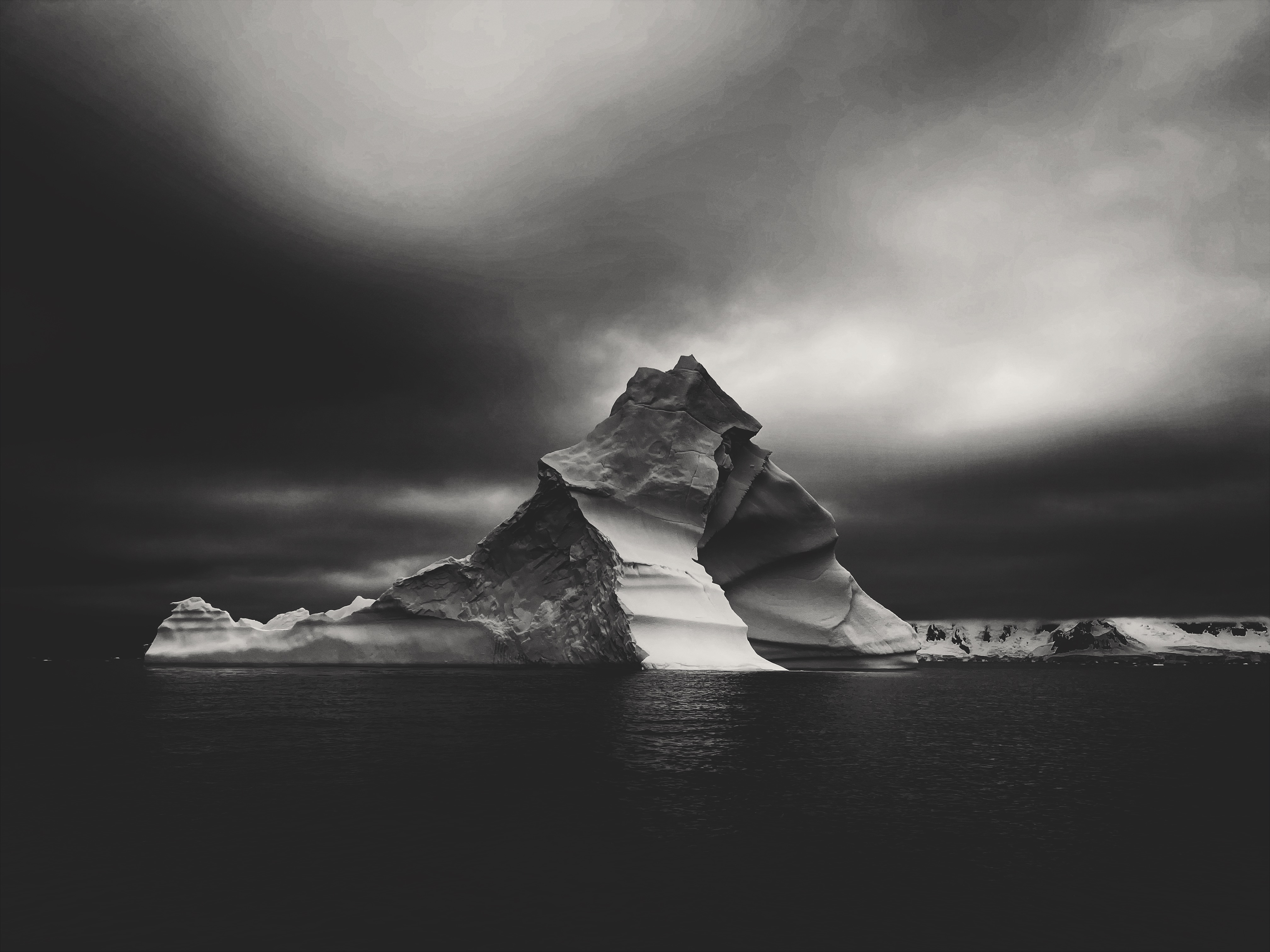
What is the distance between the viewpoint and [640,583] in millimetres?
28125

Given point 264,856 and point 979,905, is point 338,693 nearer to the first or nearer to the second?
point 264,856

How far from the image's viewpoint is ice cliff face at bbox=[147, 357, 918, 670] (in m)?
28.7

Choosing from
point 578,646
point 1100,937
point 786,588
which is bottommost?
point 1100,937

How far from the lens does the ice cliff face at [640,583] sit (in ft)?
94.1

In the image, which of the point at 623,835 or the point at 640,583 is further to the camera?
the point at 640,583

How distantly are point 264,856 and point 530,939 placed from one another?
3122mm

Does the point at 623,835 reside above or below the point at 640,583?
below

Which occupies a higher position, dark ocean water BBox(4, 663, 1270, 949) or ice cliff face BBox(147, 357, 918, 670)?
ice cliff face BBox(147, 357, 918, 670)

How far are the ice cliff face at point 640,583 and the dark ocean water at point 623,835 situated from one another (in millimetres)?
11960

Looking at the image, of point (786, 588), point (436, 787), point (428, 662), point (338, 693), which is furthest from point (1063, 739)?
point (428, 662)

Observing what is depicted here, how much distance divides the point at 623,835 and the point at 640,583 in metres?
20.5

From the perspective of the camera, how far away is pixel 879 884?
20.9ft

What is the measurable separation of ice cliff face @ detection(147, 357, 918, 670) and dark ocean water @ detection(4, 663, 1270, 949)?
39.2 ft

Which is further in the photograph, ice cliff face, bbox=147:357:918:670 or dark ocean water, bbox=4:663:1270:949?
ice cliff face, bbox=147:357:918:670
